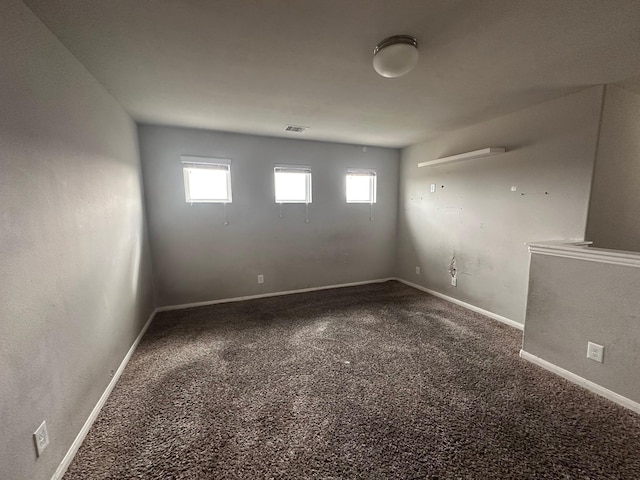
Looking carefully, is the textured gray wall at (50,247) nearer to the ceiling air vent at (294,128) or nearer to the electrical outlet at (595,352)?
the ceiling air vent at (294,128)

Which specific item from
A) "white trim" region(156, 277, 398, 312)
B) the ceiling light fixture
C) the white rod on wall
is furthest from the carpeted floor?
the ceiling light fixture

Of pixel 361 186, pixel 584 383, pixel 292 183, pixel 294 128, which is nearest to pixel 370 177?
pixel 361 186

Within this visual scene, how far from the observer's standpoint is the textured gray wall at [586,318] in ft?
5.38

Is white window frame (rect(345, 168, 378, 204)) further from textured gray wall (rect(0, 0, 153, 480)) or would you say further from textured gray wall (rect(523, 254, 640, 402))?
textured gray wall (rect(0, 0, 153, 480))

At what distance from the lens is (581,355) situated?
1.87 m

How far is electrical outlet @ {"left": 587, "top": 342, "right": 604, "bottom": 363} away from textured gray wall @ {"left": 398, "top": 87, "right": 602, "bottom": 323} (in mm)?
929

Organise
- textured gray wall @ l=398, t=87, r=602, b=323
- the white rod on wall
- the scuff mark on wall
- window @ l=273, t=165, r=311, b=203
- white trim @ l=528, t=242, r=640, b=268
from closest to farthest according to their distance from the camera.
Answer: white trim @ l=528, t=242, r=640, b=268, textured gray wall @ l=398, t=87, r=602, b=323, the white rod on wall, the scuff mark on wall, window @ l=273, t=165, r=311, b=203

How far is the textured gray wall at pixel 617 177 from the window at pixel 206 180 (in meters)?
3.91

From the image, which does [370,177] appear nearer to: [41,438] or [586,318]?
[586,318]

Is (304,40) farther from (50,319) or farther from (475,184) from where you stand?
(475,184)

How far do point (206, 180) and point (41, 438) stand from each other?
283cm

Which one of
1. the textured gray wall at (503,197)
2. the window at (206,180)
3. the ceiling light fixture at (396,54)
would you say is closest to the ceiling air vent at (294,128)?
the window at (206,180)

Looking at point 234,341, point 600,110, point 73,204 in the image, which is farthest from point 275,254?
point 600,110

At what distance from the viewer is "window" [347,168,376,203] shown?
4214mm
